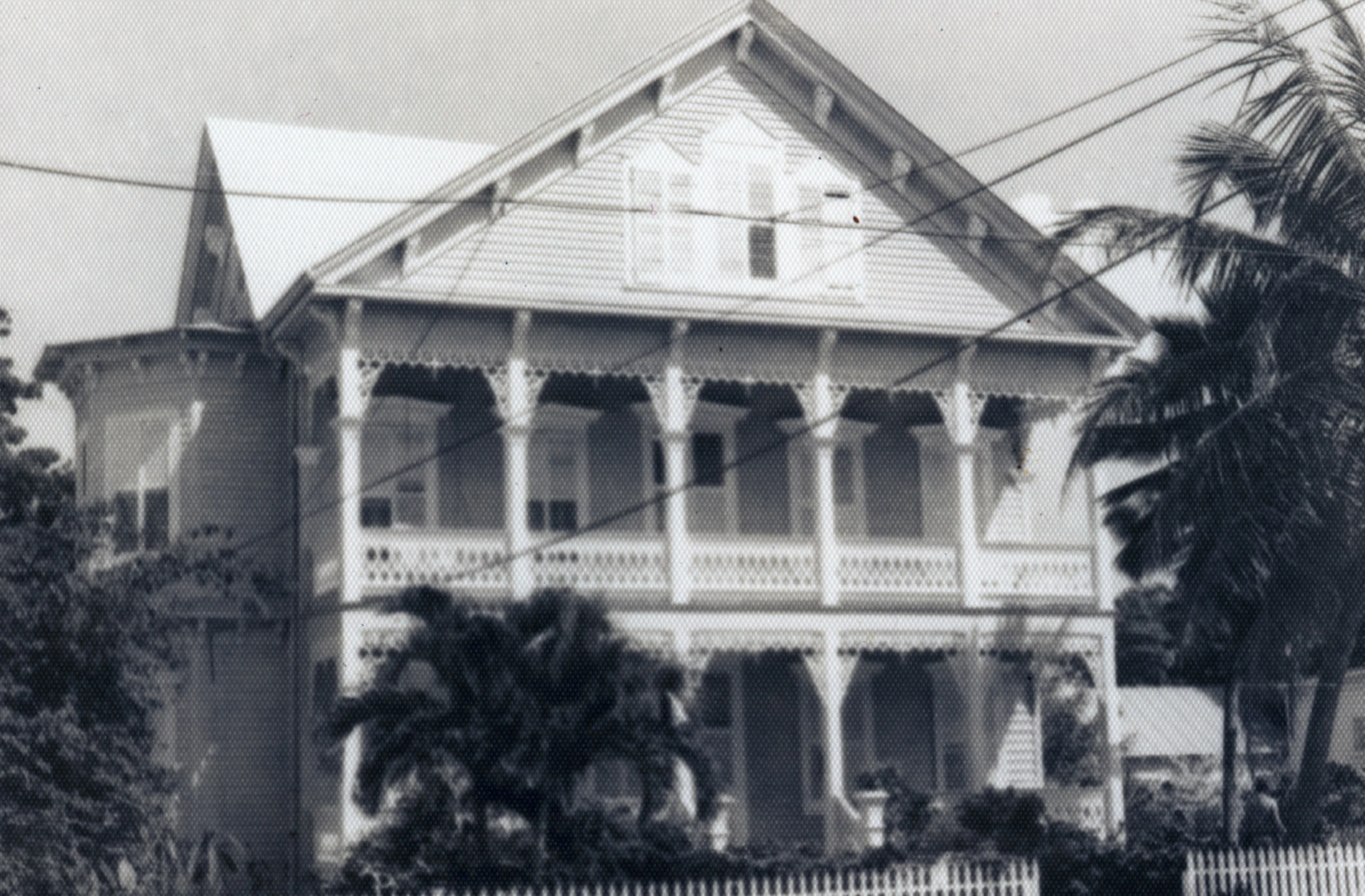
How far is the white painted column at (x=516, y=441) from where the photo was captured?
24.3m

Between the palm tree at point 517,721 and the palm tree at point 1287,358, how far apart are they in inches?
299

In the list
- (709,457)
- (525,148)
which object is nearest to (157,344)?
(525,148)

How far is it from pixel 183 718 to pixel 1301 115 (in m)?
15.8

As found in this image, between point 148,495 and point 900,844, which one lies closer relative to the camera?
point 900,844

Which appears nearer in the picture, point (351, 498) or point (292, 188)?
point (351, 498)

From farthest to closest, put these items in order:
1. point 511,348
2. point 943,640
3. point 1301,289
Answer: point 943,640 → point 511,348 → point 1301,289

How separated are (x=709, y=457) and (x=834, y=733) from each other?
4.85 meters

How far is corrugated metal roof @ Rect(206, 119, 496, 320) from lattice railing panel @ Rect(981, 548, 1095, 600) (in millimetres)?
9664

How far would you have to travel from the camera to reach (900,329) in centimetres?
2650

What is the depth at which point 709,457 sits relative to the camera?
28422 millimetres

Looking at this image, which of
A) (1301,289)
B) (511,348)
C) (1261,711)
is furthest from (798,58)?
(1261,711)

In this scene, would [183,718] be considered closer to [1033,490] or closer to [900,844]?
[900,844]

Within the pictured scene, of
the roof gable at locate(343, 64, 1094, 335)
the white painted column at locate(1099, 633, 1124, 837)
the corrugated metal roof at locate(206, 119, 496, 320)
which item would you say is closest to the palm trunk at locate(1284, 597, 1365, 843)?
the white painted column at locate(1099, 633, 1124, 837)

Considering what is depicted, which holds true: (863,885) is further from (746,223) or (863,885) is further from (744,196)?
(744,196)
